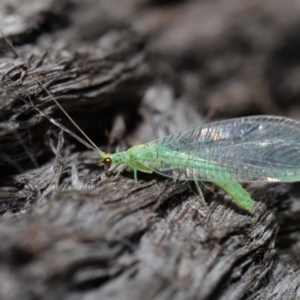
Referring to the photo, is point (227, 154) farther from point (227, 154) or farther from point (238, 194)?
point (238, 194)

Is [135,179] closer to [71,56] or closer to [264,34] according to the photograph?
[71,56]

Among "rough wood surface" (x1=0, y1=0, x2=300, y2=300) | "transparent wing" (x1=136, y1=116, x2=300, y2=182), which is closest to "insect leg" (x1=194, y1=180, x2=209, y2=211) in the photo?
"rough wood surface" (x1=0, y1=0, x2=300, y2=300)

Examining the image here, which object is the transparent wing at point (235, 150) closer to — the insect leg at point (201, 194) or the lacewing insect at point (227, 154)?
the lacewing insect at point (227, 154)

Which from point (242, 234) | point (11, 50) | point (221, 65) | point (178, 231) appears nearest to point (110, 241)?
point (178, 231)

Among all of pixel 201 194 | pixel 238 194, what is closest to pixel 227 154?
pixel 238 194

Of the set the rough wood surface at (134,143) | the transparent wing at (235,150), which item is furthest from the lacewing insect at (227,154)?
the rough wood surface at (134,143)

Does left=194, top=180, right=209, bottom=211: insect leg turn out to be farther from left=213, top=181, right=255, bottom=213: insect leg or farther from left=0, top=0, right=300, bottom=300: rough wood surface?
left=213, top=181, right=255, bottom=213: insect leg
